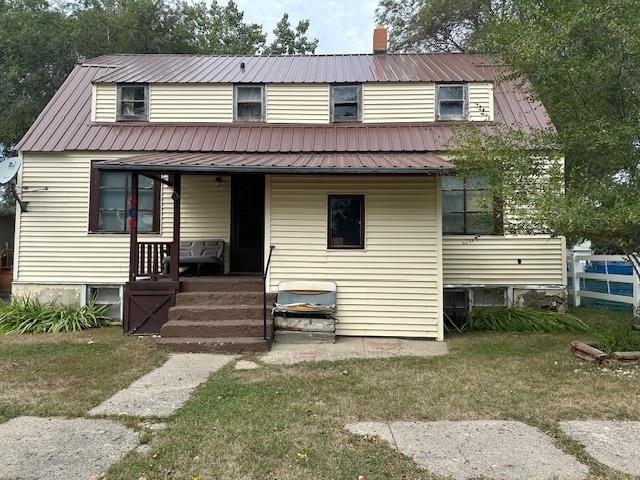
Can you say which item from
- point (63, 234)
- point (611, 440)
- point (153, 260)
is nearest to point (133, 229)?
point (153, 260)

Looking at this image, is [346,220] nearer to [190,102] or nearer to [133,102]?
[190,102]

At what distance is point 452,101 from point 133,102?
6939 millimetres

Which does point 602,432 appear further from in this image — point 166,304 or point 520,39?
point 166,304

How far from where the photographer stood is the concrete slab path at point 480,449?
2.92 metres

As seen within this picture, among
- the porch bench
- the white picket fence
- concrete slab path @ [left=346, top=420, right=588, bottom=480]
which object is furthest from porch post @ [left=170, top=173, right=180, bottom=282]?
the white picket fence

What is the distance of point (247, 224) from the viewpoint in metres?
9.41

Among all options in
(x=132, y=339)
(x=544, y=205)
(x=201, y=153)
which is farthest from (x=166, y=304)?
(x=544, y=205)

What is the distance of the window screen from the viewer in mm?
7762

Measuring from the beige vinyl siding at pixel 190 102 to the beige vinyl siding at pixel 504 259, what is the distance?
555 centimetres

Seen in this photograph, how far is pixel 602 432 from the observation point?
11.6ft

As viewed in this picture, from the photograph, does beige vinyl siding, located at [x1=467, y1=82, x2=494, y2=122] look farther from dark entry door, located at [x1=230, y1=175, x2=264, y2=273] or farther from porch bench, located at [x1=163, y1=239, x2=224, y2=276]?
porch bench, located at [x1=163, y1=239, x2=224, y2=276]

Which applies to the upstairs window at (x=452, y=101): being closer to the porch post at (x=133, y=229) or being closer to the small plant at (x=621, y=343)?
the small plant at (x=621, y=343)

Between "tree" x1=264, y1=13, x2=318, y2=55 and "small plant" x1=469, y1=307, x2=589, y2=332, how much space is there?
20.0 metres

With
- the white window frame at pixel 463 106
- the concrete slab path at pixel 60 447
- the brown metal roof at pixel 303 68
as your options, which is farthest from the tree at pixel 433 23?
the concrete slab path at pixel 60 447
